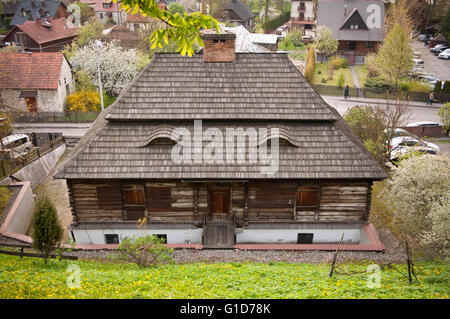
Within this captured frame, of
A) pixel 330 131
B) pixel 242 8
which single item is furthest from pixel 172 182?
pixel 242 8

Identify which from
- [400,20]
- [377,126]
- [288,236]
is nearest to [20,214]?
[288,236]

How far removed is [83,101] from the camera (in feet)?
120

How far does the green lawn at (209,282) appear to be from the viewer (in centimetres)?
944

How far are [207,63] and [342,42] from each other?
46.0 metres

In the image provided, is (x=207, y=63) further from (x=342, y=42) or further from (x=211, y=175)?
(x=342, y=42)

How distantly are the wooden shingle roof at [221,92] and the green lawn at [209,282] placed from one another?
6934mm

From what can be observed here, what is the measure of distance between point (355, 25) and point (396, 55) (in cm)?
1968

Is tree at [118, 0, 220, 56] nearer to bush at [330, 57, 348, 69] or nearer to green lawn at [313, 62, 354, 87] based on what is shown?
green lawn at [313, 62, 354, 87]

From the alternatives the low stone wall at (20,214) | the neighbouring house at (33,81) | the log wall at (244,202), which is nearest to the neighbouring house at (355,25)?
the neighbouring house at (33,81)

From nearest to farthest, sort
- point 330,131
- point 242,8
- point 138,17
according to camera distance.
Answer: point 330,131
point 138,17
point 242,8

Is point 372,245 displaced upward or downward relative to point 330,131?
downward

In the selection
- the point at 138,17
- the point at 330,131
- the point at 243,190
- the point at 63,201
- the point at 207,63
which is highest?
the point at 138,17
